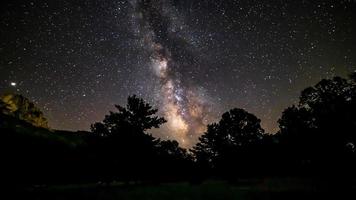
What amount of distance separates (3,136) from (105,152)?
13106mm

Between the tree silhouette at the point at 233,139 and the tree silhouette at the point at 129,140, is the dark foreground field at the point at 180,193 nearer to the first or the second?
the tree silhouette at the point at 129,140

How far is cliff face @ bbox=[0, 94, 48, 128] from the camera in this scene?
79.6 m

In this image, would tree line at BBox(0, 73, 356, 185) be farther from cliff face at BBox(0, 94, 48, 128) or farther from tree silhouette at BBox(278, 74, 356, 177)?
cliff face at BBox(0, 94, 48, 128)

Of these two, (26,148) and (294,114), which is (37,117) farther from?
(294,114)

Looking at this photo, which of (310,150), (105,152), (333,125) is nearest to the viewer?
(105,152)

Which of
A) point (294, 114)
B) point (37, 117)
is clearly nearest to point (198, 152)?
point (294, 114)

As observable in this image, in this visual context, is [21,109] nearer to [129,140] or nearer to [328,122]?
[129,140]

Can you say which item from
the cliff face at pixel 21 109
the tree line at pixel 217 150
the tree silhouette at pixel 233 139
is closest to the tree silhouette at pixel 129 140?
the tree line at pixel 217 150

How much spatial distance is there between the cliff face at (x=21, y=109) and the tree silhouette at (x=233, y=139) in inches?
2222

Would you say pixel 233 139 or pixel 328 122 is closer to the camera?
pixel 328 122

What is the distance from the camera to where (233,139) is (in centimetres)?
4397

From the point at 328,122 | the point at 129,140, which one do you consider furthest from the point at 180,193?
the point at 328,122

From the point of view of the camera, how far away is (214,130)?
44.8 meters

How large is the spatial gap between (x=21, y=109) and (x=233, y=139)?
205 ft
